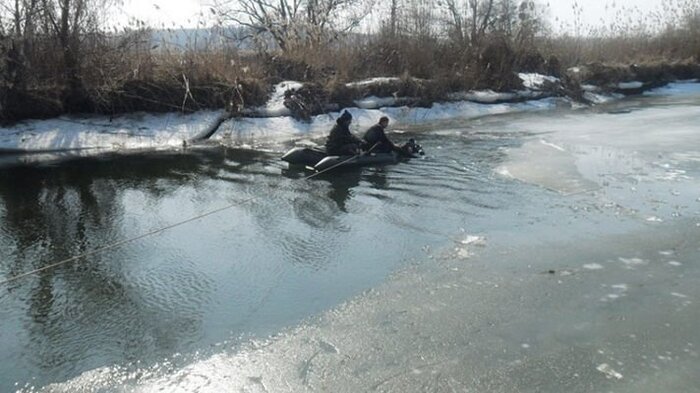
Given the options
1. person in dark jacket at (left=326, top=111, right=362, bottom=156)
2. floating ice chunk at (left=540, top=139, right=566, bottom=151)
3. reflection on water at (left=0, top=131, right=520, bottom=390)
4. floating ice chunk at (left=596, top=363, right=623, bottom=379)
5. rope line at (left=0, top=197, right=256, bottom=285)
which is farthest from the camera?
floating ice chunk at (left=540, top=139, right=566, bottom=151)

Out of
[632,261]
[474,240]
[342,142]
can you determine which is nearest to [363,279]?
[474,240]

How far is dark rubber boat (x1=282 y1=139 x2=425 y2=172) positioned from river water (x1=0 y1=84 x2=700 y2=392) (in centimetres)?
35

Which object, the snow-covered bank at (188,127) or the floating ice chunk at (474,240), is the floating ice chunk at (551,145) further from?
the floating ice chunk at (474,240)

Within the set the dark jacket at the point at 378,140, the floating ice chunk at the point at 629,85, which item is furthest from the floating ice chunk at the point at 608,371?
the floating ice chunk at the point at 629,85

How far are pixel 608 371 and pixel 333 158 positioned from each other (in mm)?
6825

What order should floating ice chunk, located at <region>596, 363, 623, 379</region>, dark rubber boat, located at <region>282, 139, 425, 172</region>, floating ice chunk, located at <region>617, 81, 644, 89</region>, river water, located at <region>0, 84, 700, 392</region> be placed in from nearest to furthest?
1. floating ice chunk, located at <region>596, 363, 623, 379</region>
2. river water, located at <region>0, 84, 700, 392</region>
3. dark rubber boat, located at <region>282, 139, 425, 172</region>
4. floating ice chunk, located at <region>617, 81, 644, 89</region>

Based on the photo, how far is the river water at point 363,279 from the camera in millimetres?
3875

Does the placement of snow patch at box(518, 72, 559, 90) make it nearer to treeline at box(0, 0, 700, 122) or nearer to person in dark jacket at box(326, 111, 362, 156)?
treeline at box(0, 0, 700, 122)

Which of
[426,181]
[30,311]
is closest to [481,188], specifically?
[426,181]

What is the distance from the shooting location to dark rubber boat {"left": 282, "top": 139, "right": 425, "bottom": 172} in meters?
10.1

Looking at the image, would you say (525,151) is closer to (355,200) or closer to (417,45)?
(355,200)

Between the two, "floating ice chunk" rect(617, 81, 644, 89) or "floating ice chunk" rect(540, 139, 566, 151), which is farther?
"floating ice chunk" rect(617, 81, 644, 89)

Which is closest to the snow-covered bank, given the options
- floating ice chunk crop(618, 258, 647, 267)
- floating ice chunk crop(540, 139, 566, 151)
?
floating ice chunk crop(540, 139, 566, 151)

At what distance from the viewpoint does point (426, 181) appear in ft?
29.8
